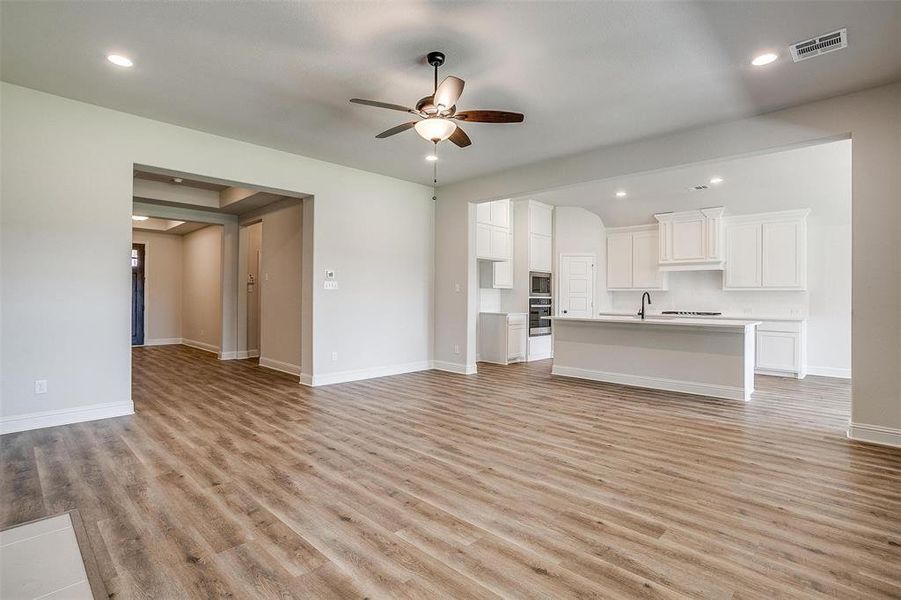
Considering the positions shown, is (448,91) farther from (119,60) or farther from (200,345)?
(200,345)

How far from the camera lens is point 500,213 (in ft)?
26.2

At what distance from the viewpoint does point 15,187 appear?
12.6 ft

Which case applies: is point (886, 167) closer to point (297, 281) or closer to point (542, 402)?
point (542, 402)

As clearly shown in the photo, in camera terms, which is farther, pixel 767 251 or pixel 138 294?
pixel 138 294

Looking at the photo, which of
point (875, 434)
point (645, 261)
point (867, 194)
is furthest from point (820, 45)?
point (645, 261)

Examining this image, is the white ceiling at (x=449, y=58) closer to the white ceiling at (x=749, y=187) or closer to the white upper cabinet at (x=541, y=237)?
the white ceiling at (x=749, y=187)

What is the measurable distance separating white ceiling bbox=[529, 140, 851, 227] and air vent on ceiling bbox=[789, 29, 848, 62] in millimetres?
1818

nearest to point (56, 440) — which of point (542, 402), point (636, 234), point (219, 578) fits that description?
point (219, 578)

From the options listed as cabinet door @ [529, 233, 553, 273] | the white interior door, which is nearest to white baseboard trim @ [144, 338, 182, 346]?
cabinet door @ [529, 233, 553, 273]

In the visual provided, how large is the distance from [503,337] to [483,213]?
2166mm

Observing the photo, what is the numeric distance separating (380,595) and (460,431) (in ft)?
7.16

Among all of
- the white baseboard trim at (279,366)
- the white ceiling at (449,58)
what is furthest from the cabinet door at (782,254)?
the white baseboard trim at (279,366)

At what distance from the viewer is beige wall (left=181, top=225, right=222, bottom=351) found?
30.5 ft

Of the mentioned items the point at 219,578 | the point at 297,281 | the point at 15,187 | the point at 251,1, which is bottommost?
the point at 219,578
